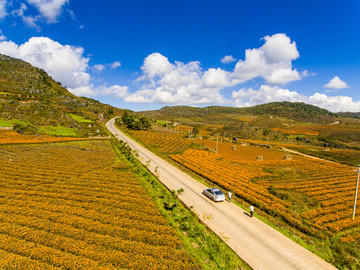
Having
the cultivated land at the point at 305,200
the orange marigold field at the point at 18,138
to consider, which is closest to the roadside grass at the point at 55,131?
the orange marigold field at the point at 18,138

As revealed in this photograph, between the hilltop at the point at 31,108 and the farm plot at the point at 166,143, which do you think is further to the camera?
the farm plot at the point at 166,143

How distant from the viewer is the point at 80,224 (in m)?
14.9

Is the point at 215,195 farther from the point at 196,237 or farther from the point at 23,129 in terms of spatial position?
the point at 23,129

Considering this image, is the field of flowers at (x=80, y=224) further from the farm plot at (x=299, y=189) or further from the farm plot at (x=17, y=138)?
the farm plot at (x=17, y=138)

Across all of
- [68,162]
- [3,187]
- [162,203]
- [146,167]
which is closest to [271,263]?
[162,203]

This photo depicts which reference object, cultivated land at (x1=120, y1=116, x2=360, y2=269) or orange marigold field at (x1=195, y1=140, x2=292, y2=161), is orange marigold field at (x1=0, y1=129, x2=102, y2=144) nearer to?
cultivated land at (x1=120, y1=116, x2=360, y2=269)

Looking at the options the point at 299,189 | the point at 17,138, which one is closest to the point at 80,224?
the point at 299,189

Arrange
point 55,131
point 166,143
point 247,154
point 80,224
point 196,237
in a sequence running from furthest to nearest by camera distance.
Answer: point 166,143, point 247,154, point 55,131, point 196,237, point 80,224

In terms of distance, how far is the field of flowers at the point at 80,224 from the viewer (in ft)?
37.5

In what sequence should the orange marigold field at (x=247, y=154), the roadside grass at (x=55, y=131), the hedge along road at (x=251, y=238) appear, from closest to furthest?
the hedge along road at (x=251, y=238) < the orange marigold field at (x=247, y=154) < the roadside grass at (x=55, y=131)

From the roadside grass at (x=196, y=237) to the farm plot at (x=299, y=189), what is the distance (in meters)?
9.10

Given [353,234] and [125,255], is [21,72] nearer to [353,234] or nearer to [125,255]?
[125,255]

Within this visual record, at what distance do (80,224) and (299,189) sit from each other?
32.3 metres

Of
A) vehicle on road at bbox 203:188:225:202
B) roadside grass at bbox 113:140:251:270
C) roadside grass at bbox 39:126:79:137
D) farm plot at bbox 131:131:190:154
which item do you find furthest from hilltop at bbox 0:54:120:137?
vehicle on road at bbox 203:188:225:202
